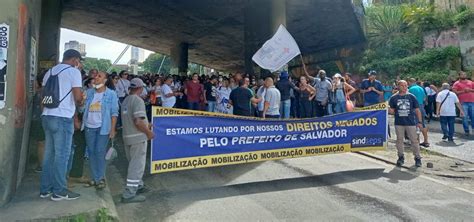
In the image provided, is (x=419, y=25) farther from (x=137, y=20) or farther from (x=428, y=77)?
(x=137, y=20)

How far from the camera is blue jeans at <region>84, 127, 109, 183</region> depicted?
6098 millimetres

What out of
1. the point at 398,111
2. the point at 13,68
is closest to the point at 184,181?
the point at 13,68

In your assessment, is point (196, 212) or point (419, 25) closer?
point (196, 212)

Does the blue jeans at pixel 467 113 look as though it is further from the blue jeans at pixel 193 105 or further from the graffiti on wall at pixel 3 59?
the graffiti on wall at pixel 3 59

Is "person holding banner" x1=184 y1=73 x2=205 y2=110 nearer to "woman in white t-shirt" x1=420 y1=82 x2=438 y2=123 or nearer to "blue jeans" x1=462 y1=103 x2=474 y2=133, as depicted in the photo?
"blue jeans" x1=462 y1=103 x2=474 y2=133

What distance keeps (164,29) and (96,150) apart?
897 inches

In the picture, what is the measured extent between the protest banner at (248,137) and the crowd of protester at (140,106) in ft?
1.67

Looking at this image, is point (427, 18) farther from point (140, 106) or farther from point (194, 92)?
Answer: point (140, 106)

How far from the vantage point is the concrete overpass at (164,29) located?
4902 mm

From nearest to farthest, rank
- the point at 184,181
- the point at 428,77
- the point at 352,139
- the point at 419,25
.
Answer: the point at 184,181
the point at 352,139
the point at 428,77
the point at 419,25

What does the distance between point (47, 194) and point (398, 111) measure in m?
7.07

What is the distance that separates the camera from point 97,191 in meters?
5.78

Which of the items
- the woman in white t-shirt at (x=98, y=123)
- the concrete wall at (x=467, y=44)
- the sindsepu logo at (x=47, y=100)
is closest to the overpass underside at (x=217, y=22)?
the concrete wall at (x=467, y=44)

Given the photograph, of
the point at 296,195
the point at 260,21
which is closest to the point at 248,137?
the point at 296,195
